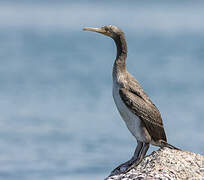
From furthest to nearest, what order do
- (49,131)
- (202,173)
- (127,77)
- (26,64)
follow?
(26,64), (49,131), (127,77), (202,173)

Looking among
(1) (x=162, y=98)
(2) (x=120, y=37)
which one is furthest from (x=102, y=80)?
(2) (x=120, y=37)

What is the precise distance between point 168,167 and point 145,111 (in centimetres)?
182

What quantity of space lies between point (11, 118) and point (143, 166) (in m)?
27.1

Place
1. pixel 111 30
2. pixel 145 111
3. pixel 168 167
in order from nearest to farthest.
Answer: pixel 168 167
pixel 145 111
pixel 111 30

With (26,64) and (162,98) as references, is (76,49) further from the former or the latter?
(162,98)

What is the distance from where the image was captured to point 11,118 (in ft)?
144

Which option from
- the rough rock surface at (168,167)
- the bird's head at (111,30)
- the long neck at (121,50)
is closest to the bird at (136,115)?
the long neck at (121,50)

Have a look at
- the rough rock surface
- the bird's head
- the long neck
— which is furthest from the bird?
the bird's head

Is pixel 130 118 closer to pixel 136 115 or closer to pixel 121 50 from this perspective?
pixel 136 115

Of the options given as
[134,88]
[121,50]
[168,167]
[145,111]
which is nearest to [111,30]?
[121,50]

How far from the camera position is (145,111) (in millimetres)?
18312

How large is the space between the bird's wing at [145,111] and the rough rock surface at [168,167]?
24.4 inches

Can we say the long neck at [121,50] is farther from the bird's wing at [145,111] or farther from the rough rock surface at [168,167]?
the rough rock surface at [168,167]

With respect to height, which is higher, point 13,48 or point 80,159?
point 13,48
